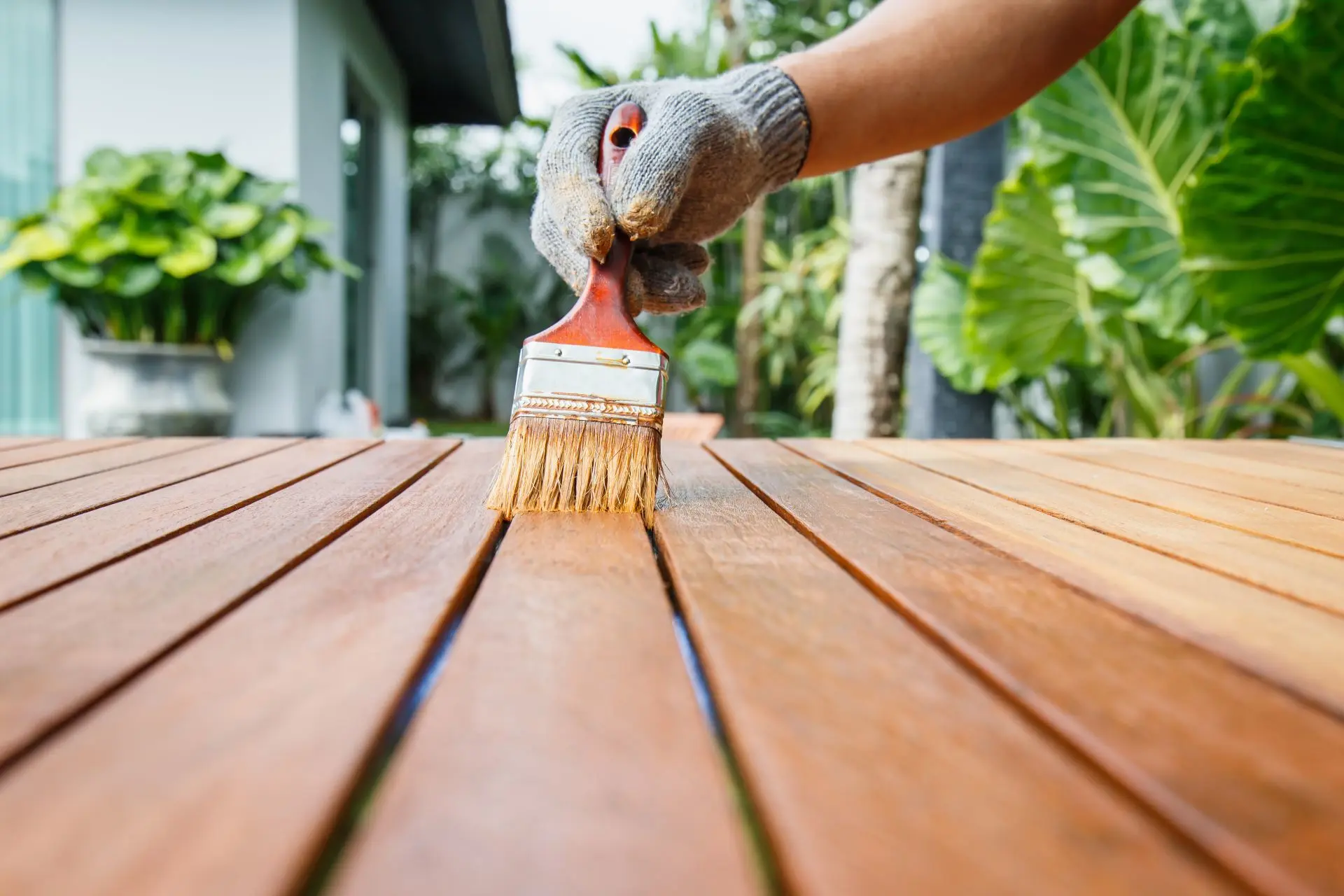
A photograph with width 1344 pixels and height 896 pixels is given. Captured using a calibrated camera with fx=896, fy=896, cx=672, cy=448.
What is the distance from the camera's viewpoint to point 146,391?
3145mm

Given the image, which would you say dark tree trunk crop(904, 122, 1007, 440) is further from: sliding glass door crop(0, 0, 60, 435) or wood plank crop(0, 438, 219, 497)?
sliding glass door crop(0, 0, 60, 435)

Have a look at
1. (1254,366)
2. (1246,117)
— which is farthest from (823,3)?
(1246,117)

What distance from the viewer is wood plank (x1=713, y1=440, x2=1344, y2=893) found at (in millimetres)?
296

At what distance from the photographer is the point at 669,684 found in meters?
0.41

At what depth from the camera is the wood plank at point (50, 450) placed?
1114 millimetres

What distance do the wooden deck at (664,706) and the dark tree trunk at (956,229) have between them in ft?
7.45

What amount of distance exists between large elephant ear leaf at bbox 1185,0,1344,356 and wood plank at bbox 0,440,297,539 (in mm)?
1993

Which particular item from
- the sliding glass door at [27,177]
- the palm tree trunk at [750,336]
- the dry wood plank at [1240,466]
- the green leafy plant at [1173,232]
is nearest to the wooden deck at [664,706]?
the dry wood plank at [1240,466]

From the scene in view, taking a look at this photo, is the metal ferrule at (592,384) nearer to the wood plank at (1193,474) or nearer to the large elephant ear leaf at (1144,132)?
the wood plank at (1193,474)

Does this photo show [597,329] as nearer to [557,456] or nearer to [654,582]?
[557,456]

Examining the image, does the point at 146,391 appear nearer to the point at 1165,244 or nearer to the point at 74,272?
the point at 74,272

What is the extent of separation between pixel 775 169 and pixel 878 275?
5.33 feet

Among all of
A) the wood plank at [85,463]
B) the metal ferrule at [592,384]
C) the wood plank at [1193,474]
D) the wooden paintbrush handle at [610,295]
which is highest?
the wooden paintbrush handle at [610,295]

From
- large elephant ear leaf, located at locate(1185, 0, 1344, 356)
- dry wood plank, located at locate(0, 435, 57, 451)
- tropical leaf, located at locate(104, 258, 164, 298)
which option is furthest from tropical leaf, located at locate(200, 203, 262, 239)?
large elephant ear leaf, located at locate(1185, 0, 1344, 356)
